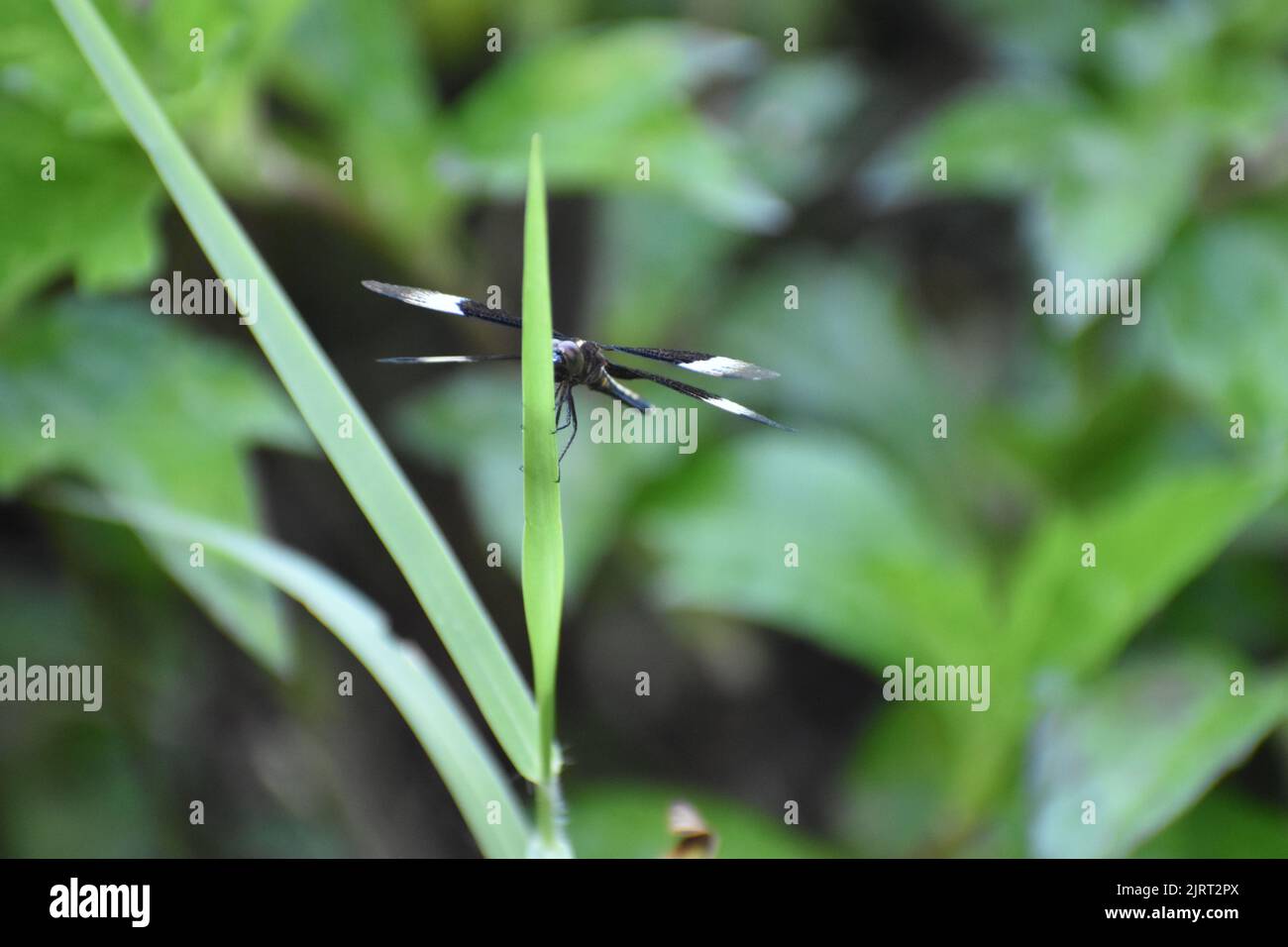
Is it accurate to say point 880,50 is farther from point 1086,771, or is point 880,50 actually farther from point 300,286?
point 1086,771

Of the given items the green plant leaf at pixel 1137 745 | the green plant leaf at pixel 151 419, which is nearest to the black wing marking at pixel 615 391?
the green plant leaf at pixel 151 419

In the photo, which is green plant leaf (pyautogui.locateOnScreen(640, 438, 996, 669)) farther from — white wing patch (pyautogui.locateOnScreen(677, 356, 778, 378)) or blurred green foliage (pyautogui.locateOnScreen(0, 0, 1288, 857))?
white wing patch (pyautogui.locateOnScreen(677, 356, 778, 378))

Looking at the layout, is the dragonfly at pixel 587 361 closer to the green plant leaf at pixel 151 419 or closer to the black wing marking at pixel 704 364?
the black wing marking at pixel 704 364

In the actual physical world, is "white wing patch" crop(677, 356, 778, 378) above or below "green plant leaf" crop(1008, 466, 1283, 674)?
above

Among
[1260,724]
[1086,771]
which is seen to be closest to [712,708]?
[1086,771]

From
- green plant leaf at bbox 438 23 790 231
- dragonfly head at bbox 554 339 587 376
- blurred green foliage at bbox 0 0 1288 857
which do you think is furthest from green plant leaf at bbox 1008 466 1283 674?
dragonfly head at bbox 554 339 587 376

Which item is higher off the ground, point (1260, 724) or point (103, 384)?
point (103, 384)

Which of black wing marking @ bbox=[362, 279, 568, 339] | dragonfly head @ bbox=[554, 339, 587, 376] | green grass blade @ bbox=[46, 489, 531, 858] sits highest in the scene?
black wing marking @ bbox=[362, 279, 568, 339]
